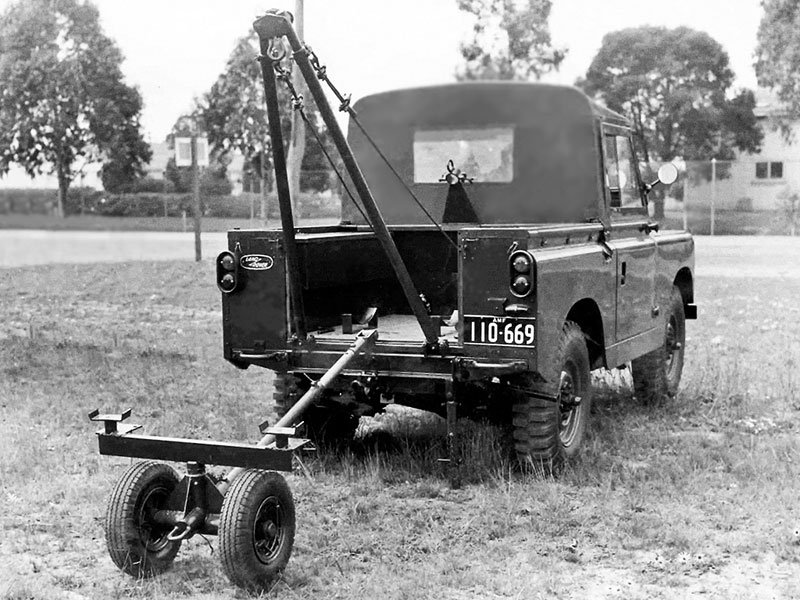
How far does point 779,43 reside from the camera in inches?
511

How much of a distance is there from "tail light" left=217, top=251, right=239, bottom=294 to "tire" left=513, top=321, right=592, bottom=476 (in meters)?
1.65

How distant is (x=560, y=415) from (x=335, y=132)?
2.10m

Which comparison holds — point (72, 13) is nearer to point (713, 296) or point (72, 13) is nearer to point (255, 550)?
point (255, 550)

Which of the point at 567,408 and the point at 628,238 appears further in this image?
the point at 628,238

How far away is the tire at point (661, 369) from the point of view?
8258 mm

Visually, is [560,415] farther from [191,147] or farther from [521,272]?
[191,147]

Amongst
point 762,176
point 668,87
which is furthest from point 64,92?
point 762,176

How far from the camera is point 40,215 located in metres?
4.19

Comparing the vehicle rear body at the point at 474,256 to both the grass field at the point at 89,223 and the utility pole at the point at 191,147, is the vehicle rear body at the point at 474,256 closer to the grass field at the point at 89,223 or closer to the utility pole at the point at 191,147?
the grass field at the point at 89,223

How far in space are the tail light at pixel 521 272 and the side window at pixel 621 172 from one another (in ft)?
5.40

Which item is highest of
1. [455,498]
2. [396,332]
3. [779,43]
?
[779,43]

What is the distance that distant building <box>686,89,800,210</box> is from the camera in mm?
18562

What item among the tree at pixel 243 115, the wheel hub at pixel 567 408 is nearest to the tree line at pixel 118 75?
the wheel hub at pixel 567 408

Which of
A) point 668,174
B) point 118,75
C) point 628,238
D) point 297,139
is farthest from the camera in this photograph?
point 297,139
